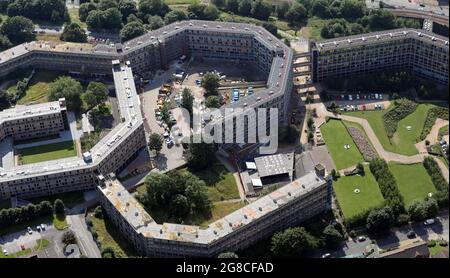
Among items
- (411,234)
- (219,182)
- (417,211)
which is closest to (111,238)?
(219,182)

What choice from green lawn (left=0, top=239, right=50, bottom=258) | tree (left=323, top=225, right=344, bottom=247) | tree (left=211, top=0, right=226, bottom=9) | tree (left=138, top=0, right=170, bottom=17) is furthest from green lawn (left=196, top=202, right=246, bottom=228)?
tree (left=211, top=0, right=226, bottom=9)

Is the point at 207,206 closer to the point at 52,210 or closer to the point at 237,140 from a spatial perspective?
the point at 237,140

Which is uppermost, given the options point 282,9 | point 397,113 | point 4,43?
point 282,9

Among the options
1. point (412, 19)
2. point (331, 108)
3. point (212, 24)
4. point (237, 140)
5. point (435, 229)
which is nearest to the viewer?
point (435, 229)

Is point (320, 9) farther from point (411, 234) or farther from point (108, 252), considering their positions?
point (108, 252)
